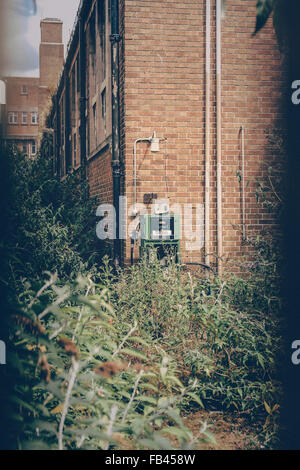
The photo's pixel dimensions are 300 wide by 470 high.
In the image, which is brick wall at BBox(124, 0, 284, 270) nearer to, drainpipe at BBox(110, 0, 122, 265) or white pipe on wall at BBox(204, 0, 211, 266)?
white pipe on wall at BBox(204, 0, 211, 266)

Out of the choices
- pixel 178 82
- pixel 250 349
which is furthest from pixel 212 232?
pixel 250 349

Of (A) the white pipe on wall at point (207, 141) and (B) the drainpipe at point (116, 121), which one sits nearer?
(A) the white pipe on wall at point (207, 141)

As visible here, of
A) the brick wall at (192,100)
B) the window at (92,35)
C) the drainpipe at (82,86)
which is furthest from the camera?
the drainpipe at (82,86)

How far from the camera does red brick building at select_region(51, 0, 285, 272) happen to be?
20.2ft

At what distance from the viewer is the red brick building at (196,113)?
6.17 meters

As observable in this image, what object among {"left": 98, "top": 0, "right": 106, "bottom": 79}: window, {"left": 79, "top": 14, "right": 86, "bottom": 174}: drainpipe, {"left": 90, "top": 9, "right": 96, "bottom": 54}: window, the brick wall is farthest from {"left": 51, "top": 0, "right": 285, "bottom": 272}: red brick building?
{"left": 79, "top": 14, "right": 86, "bottom": 174}: drainpipe

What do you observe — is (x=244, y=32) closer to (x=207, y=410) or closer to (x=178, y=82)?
(x=178, y=82)

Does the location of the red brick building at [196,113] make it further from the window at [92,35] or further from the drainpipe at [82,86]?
the drainpipe at [82,86]

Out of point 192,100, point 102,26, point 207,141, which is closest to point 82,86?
point 102,26

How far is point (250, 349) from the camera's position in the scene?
318cm

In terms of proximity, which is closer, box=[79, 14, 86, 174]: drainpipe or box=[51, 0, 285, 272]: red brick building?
box=[51, 0, 285, 272]: red brick building

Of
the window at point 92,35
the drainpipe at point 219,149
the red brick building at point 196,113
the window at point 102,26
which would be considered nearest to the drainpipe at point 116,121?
the red brick building at point 196,113

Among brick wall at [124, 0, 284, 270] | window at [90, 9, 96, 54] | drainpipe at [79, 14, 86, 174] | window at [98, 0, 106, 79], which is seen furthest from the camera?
drainpipe at [79, 14, 86, 174]

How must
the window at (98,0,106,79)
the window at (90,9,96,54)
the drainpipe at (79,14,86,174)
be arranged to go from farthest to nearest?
the drainpipe at (79,14,86,174), the window at (90,9,96,54), the window at (98,0,106,79)
